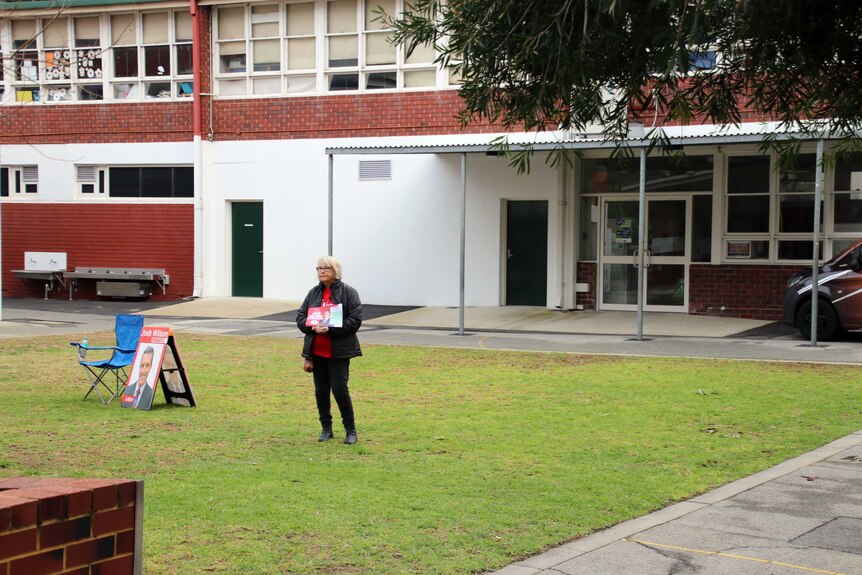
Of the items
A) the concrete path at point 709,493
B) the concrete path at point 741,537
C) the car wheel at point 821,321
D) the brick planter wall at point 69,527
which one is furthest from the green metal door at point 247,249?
the brick planter wall at point 69,527

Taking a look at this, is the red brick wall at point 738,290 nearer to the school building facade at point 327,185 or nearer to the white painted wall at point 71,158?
the school building facade at point 327,185

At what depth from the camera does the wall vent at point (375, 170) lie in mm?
24141

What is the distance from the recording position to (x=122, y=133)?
26.6 m

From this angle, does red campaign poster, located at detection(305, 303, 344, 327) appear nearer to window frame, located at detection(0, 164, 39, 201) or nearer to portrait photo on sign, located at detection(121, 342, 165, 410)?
portrait photo on sign, located at detection(121, 342, 165, 410)

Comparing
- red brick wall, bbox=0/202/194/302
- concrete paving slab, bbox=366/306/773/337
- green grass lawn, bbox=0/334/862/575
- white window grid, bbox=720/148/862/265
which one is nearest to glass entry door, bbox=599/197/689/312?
concrete paving slab, bbox=366/306/773/337

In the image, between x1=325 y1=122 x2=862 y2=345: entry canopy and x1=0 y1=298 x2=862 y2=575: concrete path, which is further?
x1=325 y1=122 x2=862 y2=345: entry canopy

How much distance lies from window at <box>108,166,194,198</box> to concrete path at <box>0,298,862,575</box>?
5418 mm

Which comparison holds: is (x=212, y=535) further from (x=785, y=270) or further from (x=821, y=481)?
(x=785, y=270)

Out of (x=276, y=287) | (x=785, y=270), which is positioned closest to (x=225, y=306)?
(x=276, y=287)

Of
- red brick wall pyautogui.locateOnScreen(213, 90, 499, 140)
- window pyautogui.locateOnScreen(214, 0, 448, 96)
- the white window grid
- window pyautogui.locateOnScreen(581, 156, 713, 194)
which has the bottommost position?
the white window grid

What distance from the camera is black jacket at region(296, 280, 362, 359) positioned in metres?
9.36

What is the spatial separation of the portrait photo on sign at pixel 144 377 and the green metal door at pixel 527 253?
12.9m

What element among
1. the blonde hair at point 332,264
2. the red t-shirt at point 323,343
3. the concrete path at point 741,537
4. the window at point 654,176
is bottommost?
the concrete path at point 741,537

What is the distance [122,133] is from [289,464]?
782 inches
